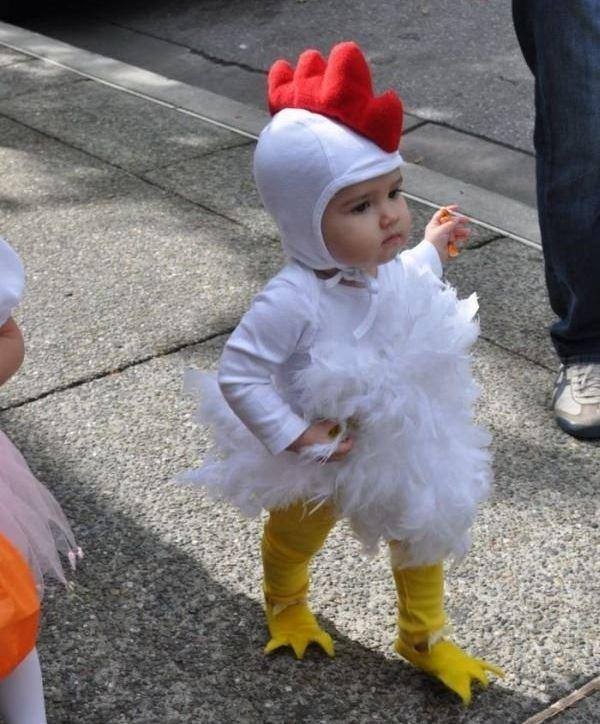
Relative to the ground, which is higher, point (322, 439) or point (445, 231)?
point (445, 231)

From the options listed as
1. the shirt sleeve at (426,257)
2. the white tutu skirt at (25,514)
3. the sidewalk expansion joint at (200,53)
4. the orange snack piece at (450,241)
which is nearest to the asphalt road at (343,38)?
the sidewalk expansion joint at (200,53)

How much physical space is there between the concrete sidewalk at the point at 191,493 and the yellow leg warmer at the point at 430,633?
0.05 metres

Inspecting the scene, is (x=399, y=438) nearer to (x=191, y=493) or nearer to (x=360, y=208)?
(x=360, y=208)

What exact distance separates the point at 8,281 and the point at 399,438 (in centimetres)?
74

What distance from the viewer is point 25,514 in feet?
7.50

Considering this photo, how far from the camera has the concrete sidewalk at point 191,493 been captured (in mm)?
2572

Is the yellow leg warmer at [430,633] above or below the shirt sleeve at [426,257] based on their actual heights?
below

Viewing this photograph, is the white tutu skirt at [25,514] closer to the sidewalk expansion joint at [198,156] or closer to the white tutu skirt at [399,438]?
the white tutu skirt at [399,438]

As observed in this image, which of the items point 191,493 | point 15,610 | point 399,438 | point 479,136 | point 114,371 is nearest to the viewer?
point 15,610

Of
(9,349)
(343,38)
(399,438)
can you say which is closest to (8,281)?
(9,349)


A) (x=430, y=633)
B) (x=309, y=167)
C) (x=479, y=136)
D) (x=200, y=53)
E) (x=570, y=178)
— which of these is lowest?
(x=200, y=53)

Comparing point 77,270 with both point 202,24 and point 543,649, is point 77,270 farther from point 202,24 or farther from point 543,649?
point 202,24

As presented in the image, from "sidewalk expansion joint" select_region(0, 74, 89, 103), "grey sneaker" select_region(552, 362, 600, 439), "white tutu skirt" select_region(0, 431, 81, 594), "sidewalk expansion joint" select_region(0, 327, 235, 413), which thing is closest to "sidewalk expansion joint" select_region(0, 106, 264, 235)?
"sidewalk expansion joint" select_region(0, 74, 89, 103)

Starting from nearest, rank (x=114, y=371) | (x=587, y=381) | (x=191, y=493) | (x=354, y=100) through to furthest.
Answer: (x=354, y=100) → (x=191, y=493) → (x=587, y=381) → (x=114, y=371)
